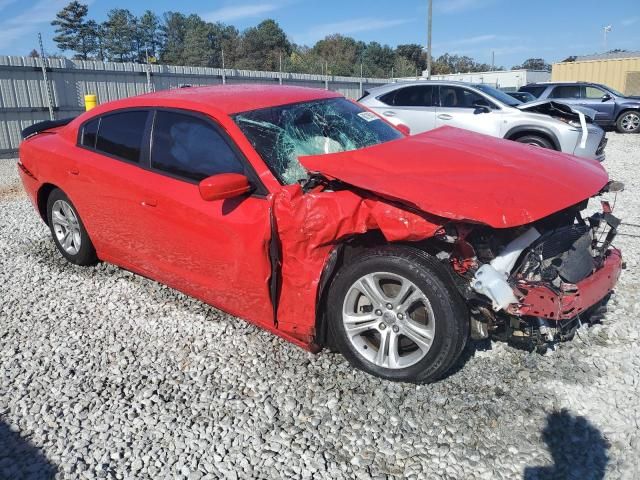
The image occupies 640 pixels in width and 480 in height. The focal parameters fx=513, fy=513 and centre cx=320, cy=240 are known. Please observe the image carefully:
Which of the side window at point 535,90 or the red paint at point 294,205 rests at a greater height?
the side window at point 535,90

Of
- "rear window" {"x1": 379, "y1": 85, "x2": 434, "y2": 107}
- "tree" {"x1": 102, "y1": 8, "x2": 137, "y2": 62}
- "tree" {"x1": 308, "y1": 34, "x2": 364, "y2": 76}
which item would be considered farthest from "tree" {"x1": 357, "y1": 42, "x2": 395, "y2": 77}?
"rear window" {"x1": 379, "y1": 85, "x2": 434, "y2": 107}

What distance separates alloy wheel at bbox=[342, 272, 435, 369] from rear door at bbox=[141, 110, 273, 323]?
54cm

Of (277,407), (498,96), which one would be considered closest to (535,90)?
(498,96)

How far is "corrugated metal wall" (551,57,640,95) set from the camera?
96.5 feet

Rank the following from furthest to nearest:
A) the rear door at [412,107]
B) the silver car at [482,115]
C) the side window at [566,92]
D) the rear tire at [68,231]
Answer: the side window at [566,92], the rear door at [412,107], the silver car at [482,115], the rear tire at [68,231]

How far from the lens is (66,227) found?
15.4ft

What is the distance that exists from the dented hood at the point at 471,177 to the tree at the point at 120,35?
Answer: 5003cm

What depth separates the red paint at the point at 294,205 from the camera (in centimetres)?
263

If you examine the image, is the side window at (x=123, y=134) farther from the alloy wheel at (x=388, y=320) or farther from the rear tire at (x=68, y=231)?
the alloy wheel at (x=388, y=320)

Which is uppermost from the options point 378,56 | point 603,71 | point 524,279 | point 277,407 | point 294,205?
point 378,56

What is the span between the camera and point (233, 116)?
10.9 ft

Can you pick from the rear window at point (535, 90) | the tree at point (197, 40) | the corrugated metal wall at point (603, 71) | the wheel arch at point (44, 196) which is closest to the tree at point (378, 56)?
the tree at point (197, 40)

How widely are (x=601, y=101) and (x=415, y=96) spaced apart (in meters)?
10.0

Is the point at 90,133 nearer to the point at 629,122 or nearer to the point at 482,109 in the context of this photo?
the point at 482,109
